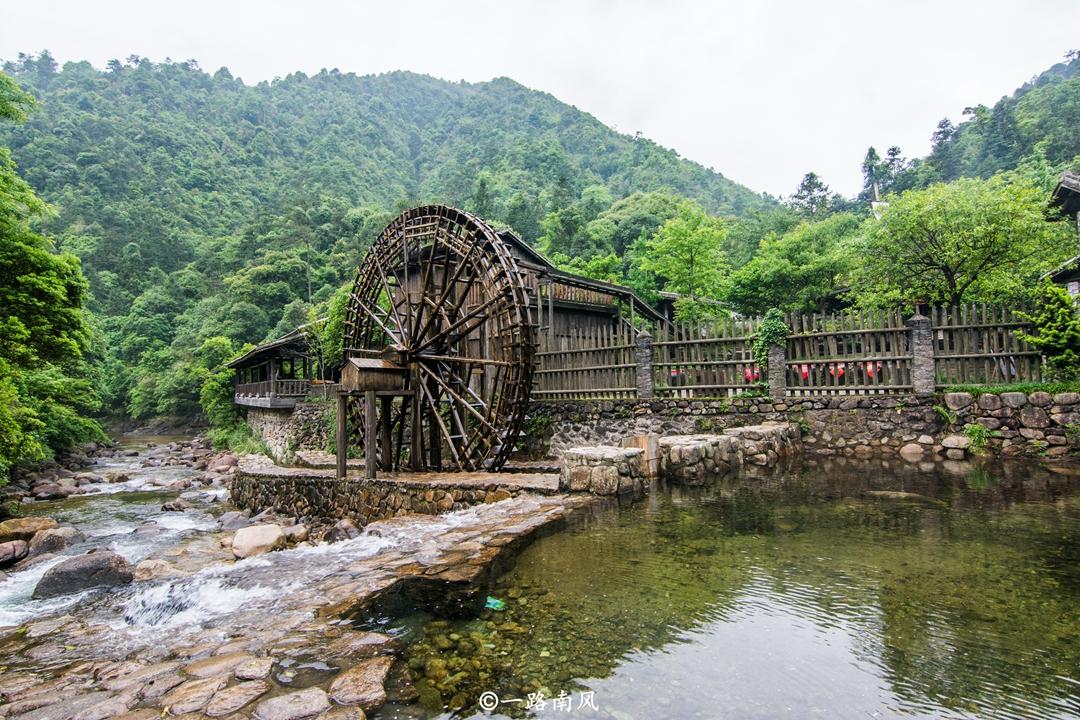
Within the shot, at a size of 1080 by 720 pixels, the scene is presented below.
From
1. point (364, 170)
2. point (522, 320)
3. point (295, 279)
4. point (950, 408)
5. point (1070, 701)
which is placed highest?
point (364, 170)

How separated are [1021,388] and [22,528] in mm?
15090

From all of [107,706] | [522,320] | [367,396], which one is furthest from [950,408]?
[107,706]

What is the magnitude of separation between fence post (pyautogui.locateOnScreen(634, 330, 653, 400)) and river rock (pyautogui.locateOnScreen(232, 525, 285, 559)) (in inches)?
275

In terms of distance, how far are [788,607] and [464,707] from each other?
192cm

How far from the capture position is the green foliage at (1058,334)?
7.78m

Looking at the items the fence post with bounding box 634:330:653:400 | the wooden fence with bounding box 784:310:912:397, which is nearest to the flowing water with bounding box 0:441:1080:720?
the wooden fence with bounding box 784:310:912:397

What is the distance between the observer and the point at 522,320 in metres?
9.35

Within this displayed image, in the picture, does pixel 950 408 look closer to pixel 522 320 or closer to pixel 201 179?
pixel 522 320

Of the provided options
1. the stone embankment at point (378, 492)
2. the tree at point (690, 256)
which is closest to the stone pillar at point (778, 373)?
the stone embankment at point (378, 492)

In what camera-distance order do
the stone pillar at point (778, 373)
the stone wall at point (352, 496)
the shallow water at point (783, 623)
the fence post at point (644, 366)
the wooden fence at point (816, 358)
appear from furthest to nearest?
the fence post at point (644, 366), the stone pillar at point (778, 373), the wooden fence at point (816, 358), the stone wall at point (352, 496), the shallow water at point (783, 623)

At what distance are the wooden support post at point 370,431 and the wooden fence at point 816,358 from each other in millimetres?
4806

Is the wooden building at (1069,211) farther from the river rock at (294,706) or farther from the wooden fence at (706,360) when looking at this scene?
the river rock at (294,706)

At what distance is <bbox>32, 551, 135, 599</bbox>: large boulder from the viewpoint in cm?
508

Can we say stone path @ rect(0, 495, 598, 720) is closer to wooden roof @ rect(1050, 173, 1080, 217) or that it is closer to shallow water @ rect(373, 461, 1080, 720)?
shallow water @ rect(373, 461, 1080, 720)
